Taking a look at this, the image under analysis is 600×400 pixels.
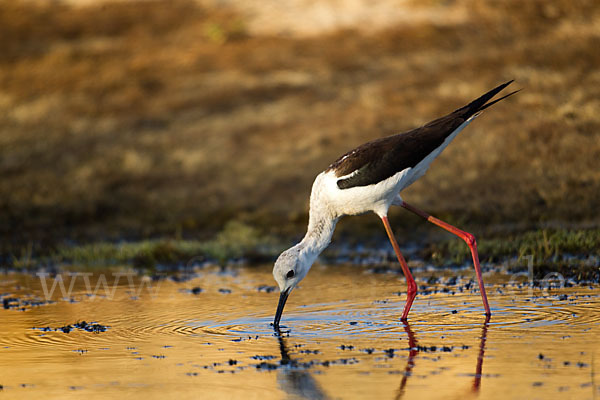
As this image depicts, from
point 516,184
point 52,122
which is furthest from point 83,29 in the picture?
point 516,184

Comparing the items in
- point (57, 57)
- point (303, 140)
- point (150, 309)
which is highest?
point (57, 57)

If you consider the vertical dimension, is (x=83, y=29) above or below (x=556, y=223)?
above

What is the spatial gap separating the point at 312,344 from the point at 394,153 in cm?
252

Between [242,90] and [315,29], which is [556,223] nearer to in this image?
[242,90]

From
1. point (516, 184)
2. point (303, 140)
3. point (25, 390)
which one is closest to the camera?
point (25, 390)

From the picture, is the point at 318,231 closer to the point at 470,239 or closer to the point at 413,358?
the point at 470,239

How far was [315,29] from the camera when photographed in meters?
32.1

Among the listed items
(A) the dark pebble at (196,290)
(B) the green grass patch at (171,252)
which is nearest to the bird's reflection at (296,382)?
(A) the dark pebble at (196,290)

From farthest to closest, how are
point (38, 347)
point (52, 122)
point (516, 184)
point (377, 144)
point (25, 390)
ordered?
point (52, 122) → point (516, 184) → point (377, 144) → point (38, 347) → point (25, 390)

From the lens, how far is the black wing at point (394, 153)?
926 cm

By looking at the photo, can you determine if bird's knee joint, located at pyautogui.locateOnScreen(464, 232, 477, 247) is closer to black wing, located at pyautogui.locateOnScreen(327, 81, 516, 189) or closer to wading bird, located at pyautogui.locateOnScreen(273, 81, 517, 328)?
wading bird, located at pyautogui.locateOnScreen(273, 81, 517, 328)

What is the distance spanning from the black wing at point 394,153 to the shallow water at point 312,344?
1385mm

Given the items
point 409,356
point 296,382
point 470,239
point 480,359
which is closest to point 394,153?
point 470,239

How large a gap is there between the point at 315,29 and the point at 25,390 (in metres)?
26.6
